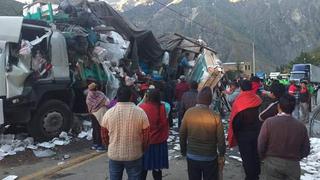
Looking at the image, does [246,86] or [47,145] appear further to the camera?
[47,145]

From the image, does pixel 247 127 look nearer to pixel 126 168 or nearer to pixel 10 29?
pixel 126 168

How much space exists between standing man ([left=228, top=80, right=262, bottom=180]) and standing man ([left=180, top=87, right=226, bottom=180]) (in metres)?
1.03

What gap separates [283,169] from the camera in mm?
5141

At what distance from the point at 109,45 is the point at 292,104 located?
9.41 metres

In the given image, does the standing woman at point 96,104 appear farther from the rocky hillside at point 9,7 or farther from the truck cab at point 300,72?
the rocky hillside at point 9,7

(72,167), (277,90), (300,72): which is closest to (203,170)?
(277,90)

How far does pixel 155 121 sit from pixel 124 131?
3.75 feet

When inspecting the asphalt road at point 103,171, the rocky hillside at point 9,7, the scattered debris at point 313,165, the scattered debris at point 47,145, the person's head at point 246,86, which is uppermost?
the rocky hillside at point 9,7

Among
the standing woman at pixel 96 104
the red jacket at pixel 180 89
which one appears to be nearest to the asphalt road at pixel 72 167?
the standing woman at pixel 96 104

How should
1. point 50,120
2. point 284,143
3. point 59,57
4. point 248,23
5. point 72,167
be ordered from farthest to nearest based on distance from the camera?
1. point 248,23
2. point 59,57
3. point 50,120
4. point 72,167
5. point 284,143

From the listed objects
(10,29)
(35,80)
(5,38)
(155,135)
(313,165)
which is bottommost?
(313,165)

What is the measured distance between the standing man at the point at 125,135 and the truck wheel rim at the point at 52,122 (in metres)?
5.82

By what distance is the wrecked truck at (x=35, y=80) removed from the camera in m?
10.2

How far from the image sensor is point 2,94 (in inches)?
395
